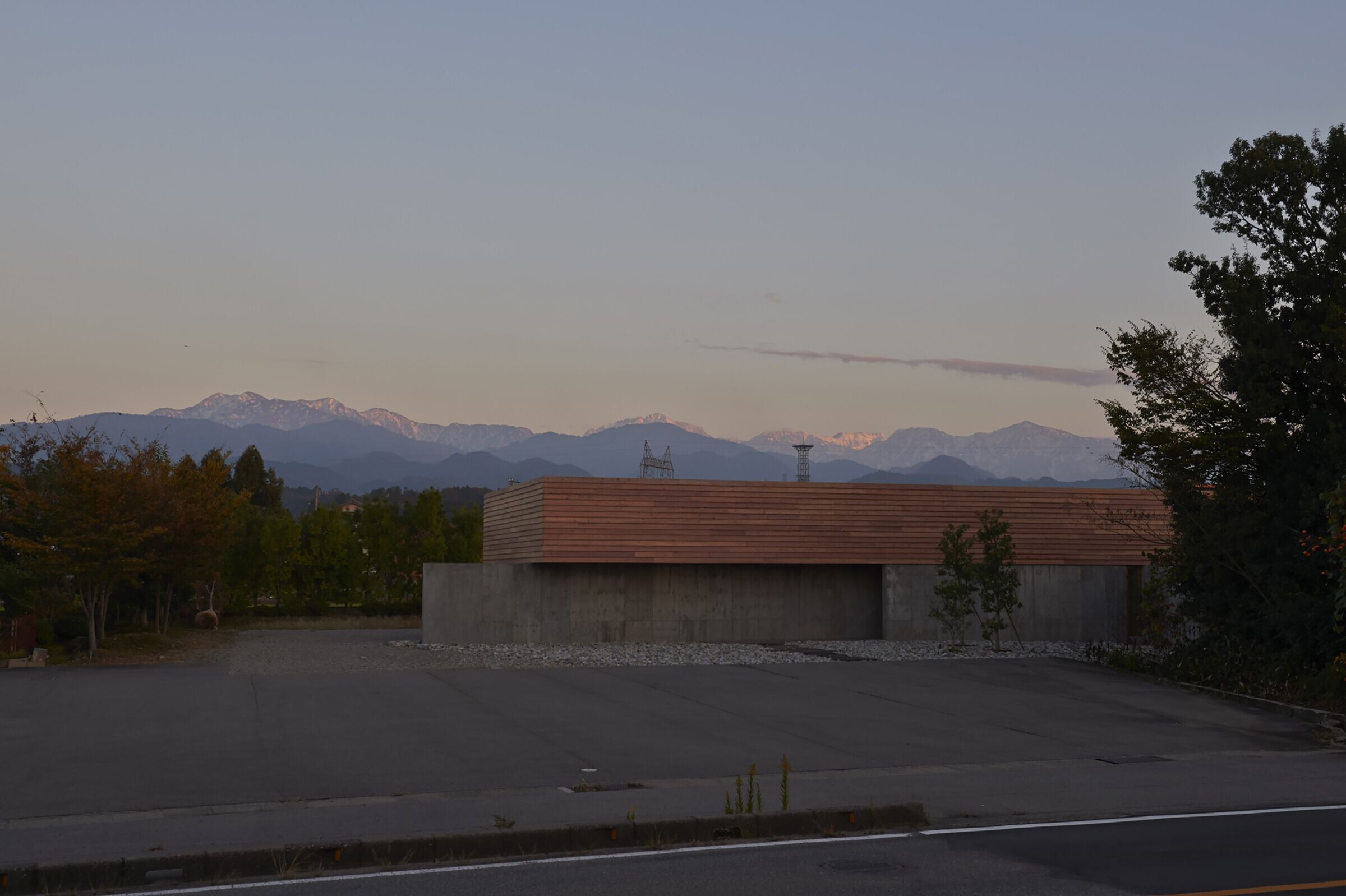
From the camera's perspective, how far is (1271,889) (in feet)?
25.5

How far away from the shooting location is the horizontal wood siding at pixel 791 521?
109ft

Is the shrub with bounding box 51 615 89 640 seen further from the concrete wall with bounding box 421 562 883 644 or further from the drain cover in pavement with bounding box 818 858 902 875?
the drain cover in pavement with bounding box 818 858 902 875

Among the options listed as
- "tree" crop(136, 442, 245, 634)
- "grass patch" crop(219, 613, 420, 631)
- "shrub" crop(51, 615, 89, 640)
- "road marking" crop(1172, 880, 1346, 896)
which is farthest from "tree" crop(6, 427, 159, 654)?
"road marking" crop(1172, 880, 1346, 896)

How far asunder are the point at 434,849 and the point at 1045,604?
29.5 meters

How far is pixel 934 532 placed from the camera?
35.4 metres

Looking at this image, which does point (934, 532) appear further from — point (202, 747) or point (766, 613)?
point (202, 747)

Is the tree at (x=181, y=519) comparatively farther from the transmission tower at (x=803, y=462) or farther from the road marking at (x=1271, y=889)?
the road marking at (x=1271, y=889)

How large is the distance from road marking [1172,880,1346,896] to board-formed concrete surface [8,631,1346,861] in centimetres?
314

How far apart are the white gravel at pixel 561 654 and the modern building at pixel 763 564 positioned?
3.11 ft

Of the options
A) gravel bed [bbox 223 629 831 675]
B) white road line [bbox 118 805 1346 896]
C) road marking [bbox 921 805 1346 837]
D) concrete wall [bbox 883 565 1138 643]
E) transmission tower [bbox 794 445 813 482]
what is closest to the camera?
white road line [bbox 118 805 1346 896]

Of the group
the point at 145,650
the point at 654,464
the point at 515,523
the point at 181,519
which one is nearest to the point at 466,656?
the point at 515,523

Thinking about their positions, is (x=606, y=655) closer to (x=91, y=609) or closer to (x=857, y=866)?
(x=91, y=609)

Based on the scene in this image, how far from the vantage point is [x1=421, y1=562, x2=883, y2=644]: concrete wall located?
34094 mm

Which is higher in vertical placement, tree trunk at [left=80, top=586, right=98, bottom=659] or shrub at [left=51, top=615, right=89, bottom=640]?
tree trunk at [left=80, top=586, right=98, bottom=659]
